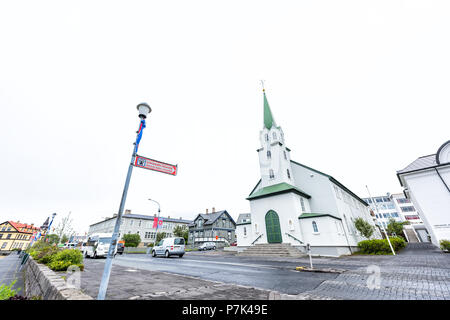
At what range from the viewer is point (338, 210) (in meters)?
21.2

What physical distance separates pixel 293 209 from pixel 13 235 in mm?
93954

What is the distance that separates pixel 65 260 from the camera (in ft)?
26.0

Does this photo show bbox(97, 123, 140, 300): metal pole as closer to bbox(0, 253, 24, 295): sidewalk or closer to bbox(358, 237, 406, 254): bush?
bbox(0, 253, 24, 295): sidewalk

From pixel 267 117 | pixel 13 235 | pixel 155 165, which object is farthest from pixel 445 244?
pixel 13 235

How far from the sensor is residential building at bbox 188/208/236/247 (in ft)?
162

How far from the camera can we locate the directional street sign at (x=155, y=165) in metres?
4.47

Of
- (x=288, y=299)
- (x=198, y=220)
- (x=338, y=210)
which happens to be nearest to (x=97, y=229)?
(x=198, y=220)

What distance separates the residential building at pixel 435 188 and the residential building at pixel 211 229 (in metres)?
40.0

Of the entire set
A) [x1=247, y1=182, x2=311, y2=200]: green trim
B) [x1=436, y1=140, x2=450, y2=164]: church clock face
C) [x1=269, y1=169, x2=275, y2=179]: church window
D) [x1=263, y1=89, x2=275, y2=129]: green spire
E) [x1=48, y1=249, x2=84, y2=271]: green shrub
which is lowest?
[x1=48, y1=249, x2=84, y2=271]: green shrub

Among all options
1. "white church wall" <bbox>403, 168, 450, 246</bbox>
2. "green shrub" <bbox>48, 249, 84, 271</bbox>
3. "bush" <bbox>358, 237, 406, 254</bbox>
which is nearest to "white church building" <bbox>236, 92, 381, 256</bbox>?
"bush" <bbox>358, 237, 406, 254</bbox>

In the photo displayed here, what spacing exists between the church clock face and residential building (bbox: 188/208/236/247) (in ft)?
140
